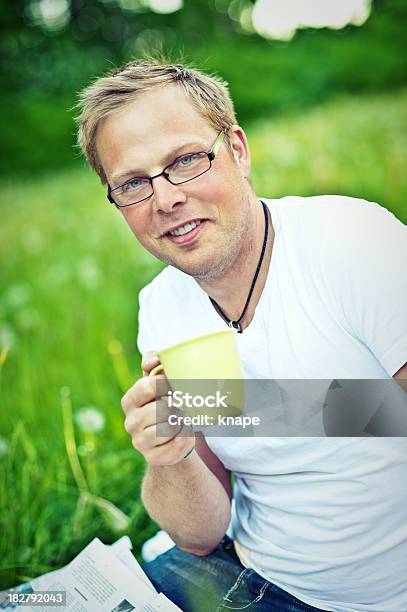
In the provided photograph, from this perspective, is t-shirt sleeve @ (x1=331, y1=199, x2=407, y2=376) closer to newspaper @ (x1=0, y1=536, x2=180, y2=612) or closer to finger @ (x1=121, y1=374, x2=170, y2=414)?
finger @ (x1=121, y1=374, x2=170, y2=414)

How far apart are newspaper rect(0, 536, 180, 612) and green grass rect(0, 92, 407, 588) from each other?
0.45 m

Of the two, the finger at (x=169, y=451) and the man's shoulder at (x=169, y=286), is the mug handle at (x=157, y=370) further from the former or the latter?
the man's shoulder at (x=169, y=286)

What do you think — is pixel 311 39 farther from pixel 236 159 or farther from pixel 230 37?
pixel 236 159

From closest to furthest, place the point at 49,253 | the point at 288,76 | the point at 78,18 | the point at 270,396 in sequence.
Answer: the point at 270,396
the point at 288,76
the point at 49,253
the point at 78,18

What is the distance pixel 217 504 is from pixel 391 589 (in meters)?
0.43

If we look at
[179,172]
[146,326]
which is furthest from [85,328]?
[179,172]

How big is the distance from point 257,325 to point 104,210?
10.7 feet

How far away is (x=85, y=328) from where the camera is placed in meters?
3.19

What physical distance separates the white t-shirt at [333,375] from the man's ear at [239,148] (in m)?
0.15

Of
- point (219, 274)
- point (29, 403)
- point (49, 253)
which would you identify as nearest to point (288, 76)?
point (49, 253)

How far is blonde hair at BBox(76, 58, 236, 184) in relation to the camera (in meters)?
1.31

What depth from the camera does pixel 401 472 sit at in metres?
1.20

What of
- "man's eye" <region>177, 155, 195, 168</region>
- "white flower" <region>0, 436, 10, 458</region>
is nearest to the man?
"man's eye" <region>177, 155, 195, 168</region>

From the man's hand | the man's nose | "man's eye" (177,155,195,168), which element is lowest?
the man's hand
